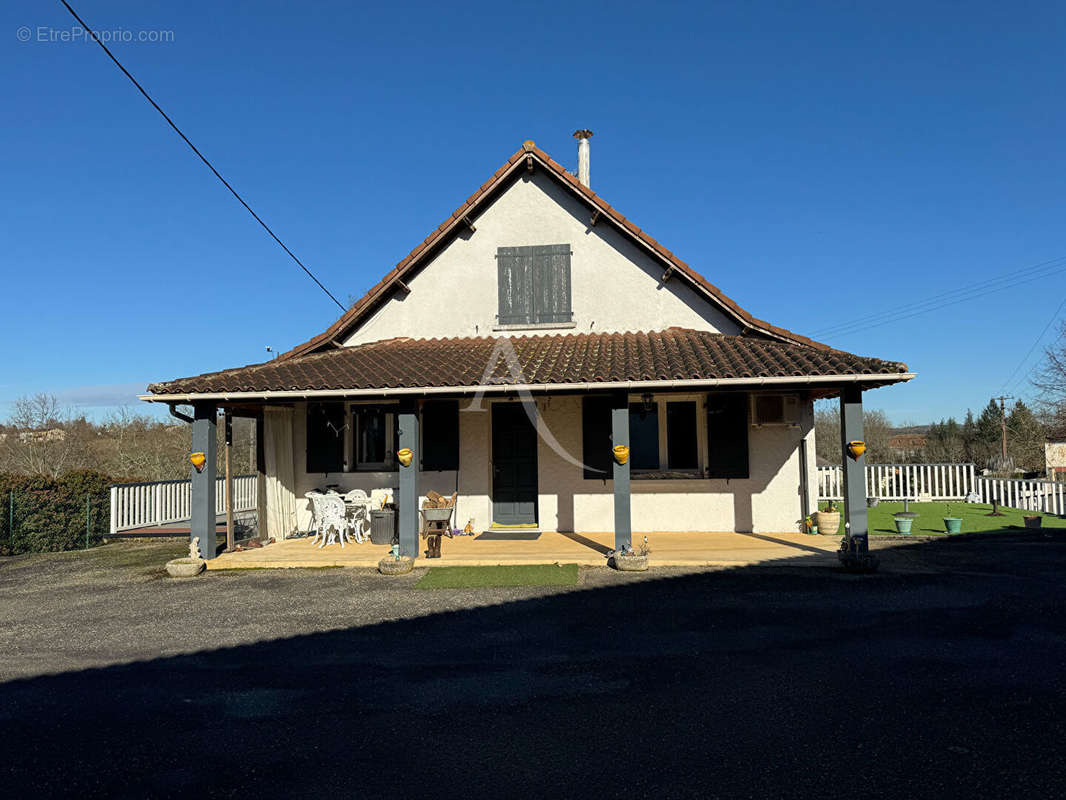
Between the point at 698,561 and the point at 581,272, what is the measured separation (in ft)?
18.2

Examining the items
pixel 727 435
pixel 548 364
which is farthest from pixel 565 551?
pixel 727 435

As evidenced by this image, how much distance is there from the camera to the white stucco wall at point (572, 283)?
12.0 meters

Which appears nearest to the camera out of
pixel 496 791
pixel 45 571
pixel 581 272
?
pixel 496 791

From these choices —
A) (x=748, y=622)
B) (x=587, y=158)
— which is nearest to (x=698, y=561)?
(x=748, y=622)

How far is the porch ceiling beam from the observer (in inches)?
332

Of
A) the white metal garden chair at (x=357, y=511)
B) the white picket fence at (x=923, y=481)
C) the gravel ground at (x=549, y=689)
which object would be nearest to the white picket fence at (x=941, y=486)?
the white picket fence at (x=923, y=481)

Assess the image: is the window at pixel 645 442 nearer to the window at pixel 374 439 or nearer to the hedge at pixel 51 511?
the window at pixel 374 439

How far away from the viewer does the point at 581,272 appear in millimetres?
12117

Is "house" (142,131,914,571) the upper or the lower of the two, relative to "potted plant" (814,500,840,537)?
upper

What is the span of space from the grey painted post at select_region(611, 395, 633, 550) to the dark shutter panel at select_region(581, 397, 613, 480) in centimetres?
220

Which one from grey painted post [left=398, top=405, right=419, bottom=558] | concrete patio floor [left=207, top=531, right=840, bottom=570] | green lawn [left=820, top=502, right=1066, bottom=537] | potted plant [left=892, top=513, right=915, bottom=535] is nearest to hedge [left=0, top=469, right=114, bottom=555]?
concrete patio floor [left=207, top=531, right=840, bottom=570]

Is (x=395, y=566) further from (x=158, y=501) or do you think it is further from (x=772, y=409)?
(x=158, y=501)

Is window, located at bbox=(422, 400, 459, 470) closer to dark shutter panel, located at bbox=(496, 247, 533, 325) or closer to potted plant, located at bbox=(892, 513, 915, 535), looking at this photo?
dark shutter panel, located at bbox=(496, 247, 533, 325)

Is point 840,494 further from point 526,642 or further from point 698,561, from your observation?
Answer: point 526,642
